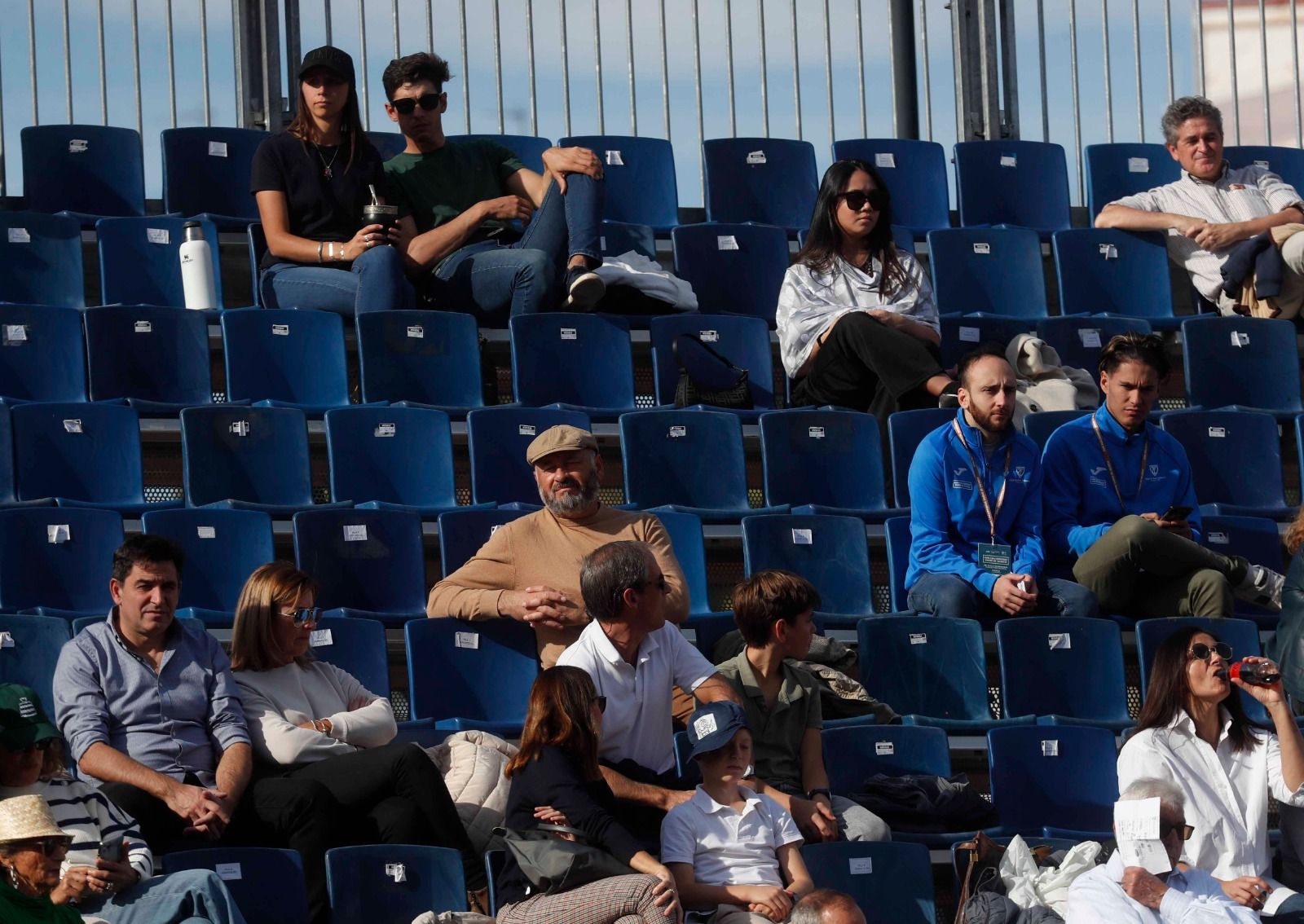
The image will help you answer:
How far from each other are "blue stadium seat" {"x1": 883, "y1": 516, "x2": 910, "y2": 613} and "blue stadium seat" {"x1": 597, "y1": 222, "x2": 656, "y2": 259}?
5.62ft

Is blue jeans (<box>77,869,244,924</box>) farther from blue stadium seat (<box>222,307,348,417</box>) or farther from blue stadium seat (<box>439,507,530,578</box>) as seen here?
blue stadium seat (<box>222,307,348,417</box>)

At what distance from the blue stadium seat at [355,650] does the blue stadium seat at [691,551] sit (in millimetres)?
960

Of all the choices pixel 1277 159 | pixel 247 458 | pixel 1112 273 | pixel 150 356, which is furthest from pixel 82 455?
pixel 1277 159

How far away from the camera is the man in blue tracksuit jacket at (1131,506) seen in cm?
616

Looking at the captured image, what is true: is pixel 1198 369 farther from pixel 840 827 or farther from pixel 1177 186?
pixel 840 827

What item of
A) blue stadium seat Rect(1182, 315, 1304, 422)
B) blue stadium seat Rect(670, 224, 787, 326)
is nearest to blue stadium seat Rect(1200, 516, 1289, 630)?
blue stadium seat Rect(1182, 315, 1304, 422)

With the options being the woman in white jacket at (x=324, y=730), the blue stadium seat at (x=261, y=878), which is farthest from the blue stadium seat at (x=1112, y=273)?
the blue stadium seat at (x=261, y=878)

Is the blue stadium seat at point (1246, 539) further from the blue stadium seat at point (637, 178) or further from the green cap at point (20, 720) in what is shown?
the green cap at point (20, 720)

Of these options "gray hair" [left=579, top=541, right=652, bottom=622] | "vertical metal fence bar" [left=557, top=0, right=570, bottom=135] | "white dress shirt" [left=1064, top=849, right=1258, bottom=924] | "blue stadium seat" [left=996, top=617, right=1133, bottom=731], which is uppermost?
"vertical metal fence bar" [left=557, top=0, right=570, bottom=135]

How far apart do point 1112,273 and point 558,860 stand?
4198mm

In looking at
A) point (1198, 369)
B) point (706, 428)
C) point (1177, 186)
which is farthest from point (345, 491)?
point (1177, 186)

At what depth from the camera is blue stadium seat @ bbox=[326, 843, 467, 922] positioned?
456 centimetres

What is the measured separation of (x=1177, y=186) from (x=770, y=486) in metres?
2.49

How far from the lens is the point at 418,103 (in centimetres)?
730
